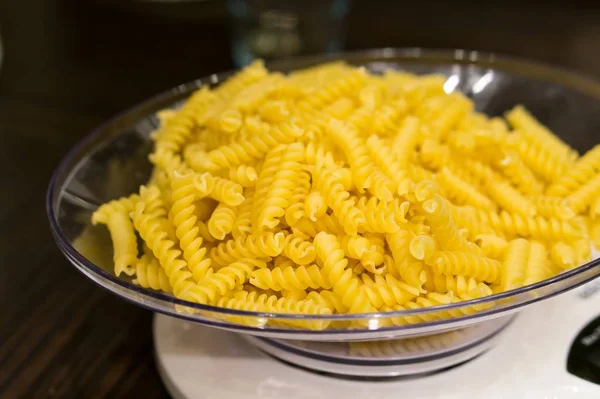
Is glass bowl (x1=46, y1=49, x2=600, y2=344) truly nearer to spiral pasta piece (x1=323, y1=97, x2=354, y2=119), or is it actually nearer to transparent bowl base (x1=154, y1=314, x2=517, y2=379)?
transparent bowl base (x1=154, y1=314, x2=517, y2=379)

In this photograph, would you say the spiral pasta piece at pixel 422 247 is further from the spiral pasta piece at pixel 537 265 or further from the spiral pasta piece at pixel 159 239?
the spiral pasta piece at pixel 159 239

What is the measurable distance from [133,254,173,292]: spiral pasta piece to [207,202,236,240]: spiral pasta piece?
0.06 m

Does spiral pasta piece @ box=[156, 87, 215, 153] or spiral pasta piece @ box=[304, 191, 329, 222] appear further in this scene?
spiral pasta piece @ box=[156, 87, 215, 153]

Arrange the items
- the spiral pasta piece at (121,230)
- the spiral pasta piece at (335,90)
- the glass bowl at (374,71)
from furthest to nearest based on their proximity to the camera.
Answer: the spiral pasta piece at (335,90) < the spiral pasta piece at (121,230) < the glass bowl at (374,71)

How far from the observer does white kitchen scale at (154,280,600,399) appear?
61 centimetres

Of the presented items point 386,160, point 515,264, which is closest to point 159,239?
point 386,160

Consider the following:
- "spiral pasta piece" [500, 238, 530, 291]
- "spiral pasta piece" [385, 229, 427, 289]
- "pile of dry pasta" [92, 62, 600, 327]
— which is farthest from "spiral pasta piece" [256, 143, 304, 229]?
"spiral pasta piece" [500, 238, 530, 291]

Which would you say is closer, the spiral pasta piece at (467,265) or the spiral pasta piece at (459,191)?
the spiral pasta piece at (467,265)

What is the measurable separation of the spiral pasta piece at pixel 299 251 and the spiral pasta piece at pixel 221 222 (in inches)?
2.4

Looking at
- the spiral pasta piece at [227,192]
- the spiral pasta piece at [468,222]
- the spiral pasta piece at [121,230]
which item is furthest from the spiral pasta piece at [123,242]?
the spiral pasta piece at [468,222]

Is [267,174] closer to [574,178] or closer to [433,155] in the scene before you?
[433,155]

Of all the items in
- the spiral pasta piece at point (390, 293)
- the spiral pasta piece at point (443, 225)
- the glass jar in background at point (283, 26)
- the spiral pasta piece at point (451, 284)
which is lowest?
the spiral pasta piece at point (390, 293)

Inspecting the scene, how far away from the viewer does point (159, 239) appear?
598 mm

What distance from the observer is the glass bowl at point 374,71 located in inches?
20.1
